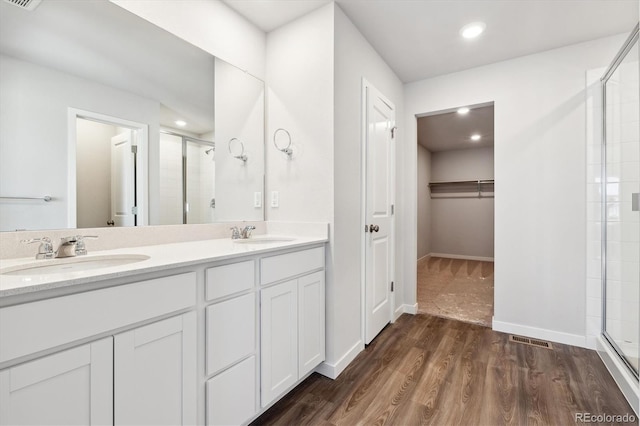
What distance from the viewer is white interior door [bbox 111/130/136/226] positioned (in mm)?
1456

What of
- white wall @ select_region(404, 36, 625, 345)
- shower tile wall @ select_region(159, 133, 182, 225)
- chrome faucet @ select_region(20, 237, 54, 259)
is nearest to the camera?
chrome faucet @ select_region(20, 237, 54, 259)

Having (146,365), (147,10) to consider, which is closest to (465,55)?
(147,10)

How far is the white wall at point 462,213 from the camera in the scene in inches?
239

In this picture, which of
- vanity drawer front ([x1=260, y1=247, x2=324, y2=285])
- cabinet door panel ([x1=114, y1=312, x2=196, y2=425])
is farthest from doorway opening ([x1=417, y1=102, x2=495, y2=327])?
cabinet door panel ([x1=114, y1=312, x2=196, y2=425])

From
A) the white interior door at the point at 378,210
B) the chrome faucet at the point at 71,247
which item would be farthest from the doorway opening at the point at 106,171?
the white interior door at the point at 378,210

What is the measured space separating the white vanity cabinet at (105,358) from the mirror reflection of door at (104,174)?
66cm

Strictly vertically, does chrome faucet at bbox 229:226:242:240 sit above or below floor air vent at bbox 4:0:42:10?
below

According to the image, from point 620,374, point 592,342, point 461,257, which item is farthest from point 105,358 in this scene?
point 461,257

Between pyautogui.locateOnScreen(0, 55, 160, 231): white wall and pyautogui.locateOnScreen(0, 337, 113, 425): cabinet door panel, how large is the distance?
704 millimetres

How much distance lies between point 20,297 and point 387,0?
2349 mm

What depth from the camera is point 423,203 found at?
6.20 meters

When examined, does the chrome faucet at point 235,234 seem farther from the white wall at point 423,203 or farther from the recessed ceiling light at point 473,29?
the white wall at point 423,203

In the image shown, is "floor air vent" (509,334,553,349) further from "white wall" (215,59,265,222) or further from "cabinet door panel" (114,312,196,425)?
"cabinet door panel" (114,312,196,425)

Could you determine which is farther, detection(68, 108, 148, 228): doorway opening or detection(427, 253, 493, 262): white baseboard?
detection(427, 253, 493, 262): white baseboard
